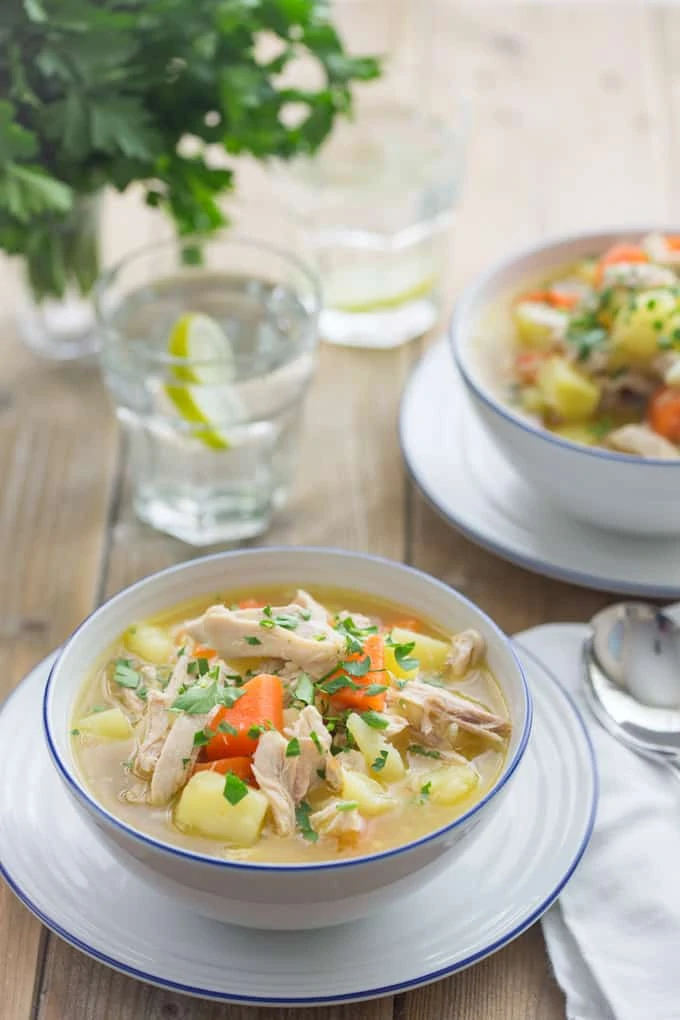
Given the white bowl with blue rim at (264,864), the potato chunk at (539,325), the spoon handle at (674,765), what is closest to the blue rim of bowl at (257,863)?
the white bowl with blue rim at (264,864)

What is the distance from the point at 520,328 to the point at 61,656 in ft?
3.85

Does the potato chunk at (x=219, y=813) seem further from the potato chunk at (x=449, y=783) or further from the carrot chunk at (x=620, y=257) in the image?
the carrot chunk at (x=620, y=257)

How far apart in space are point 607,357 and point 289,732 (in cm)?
107

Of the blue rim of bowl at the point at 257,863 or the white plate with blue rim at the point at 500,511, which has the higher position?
the blue rim of bowl at the point at 257,863

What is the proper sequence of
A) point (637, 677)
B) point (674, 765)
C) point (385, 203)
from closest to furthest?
1. point (674, 765)
2. point (637, 677)
3. point (385, 203)

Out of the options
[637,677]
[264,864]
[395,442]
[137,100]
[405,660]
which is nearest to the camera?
[264,864]

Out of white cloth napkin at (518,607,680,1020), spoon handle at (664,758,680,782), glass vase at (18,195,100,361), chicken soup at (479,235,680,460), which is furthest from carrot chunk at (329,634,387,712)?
glass vase at (18,195,100,361)

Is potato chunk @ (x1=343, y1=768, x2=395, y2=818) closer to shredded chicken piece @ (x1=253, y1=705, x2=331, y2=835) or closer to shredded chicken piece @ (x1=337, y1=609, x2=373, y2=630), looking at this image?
shredded chicken piece @ (x1=253, y1=705, x2=331, y2=835)

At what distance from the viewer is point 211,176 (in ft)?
9.29

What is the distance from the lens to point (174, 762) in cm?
168

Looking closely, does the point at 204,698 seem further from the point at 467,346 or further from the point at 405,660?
the point at 467,346

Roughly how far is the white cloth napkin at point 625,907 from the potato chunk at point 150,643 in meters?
0.61

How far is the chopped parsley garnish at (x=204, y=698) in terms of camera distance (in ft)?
5.61

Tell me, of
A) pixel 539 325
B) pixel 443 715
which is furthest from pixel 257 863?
pixel 539 325
